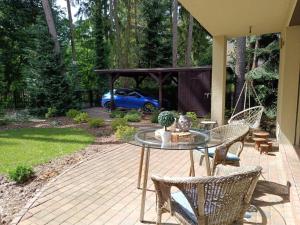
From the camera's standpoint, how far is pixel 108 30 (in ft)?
62.4

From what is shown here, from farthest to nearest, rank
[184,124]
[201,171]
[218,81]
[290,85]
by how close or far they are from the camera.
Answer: [218,81] < [290,85] < [201,171] < [184,124]

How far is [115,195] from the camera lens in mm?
3455

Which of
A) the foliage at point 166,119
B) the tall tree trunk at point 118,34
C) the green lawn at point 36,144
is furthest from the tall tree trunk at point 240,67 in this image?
the tall tree trunk at point 118,34

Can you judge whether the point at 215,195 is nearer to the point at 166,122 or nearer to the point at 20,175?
the point at 166,122

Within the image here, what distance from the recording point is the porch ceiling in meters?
3.91

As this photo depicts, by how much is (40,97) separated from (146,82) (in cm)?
651

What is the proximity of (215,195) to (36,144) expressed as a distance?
5369 millimetres

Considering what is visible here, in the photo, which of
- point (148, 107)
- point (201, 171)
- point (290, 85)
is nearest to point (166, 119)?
point (201, 171)

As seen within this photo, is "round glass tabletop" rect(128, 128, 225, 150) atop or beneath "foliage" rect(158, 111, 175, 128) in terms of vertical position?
beneath

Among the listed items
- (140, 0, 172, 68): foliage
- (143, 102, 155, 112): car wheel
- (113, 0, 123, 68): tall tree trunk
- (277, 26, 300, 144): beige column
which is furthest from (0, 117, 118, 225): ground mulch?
(113, 0, 123, 68): tall tree trunk

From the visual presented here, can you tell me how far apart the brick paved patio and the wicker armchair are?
0.90 m

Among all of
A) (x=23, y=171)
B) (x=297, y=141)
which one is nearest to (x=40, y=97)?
(x=23, y=171)

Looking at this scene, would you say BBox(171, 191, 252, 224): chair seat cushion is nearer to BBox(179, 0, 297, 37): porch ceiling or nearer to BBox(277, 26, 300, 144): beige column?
BBox(179, 0, 297, 37): porch ceiling

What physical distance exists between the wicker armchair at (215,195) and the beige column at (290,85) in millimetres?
3558
